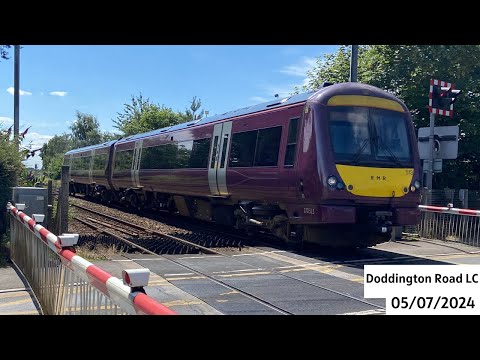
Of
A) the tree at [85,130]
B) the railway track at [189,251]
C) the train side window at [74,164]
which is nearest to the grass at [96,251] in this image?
the railway track at [189,251]

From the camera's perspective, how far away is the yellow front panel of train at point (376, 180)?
9.45 m

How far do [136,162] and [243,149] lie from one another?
9975 millimetres

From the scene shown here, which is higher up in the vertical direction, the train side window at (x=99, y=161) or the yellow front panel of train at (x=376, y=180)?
the train side window at (x=99, y=161)

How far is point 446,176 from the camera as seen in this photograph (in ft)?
61.7

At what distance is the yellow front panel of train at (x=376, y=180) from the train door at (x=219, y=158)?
410cm

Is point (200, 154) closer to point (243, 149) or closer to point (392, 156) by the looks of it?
point (243, 149)

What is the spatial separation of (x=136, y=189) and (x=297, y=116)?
12.7 meters

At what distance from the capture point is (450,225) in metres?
12.9

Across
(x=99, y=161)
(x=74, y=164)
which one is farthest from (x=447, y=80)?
(x=74, y=164)

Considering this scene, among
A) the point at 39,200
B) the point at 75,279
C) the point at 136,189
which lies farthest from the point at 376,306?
the point at 136,189

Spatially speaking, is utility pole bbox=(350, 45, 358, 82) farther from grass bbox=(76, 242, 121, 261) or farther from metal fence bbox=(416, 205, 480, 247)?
grass bbox=(76, 242, 121, 261)

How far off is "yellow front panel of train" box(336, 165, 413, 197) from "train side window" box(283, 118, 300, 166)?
1.13 meters

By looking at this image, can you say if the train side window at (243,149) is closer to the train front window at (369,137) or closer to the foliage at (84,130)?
the train front window at (369,137)
